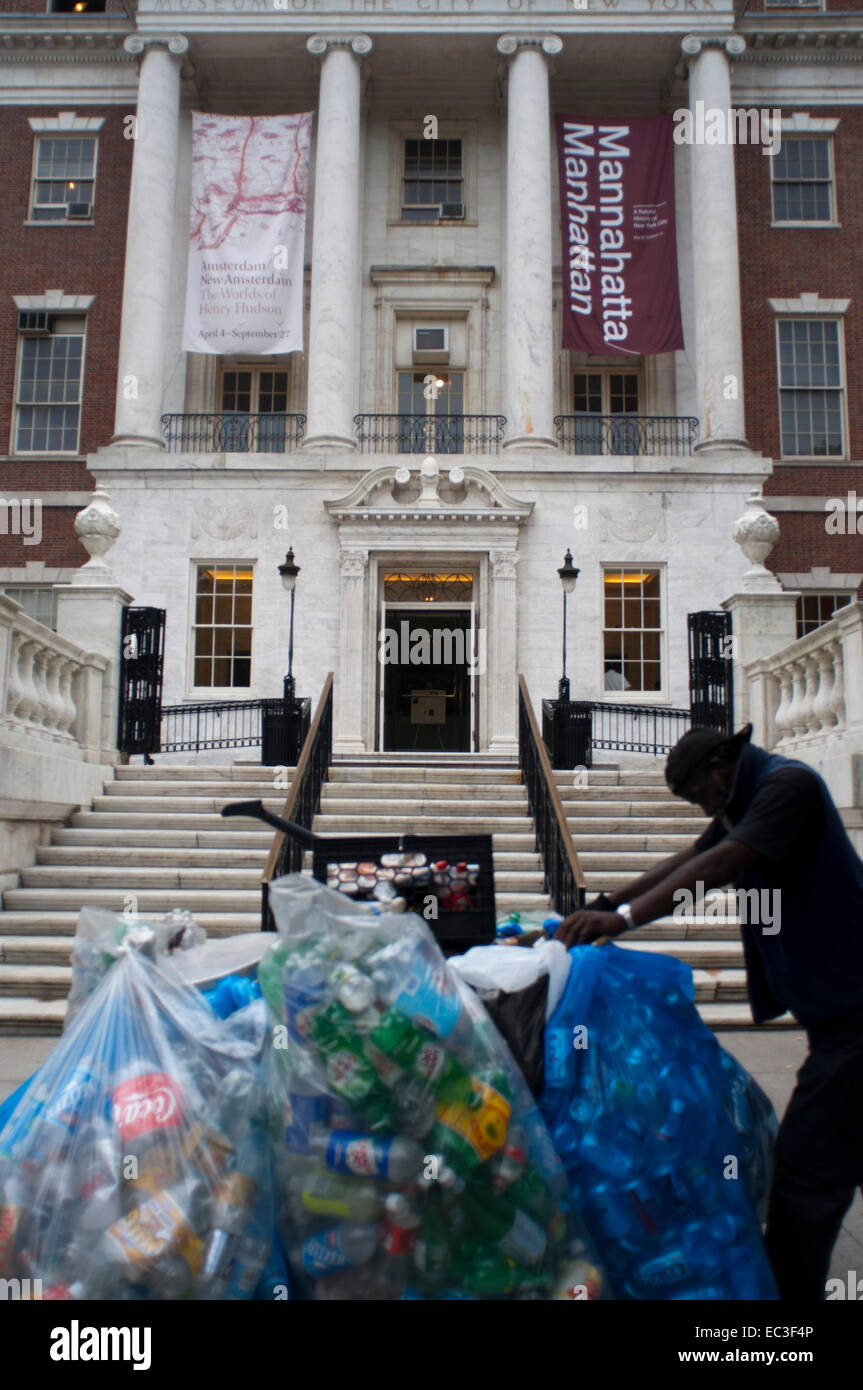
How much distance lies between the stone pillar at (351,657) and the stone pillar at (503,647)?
2.25m

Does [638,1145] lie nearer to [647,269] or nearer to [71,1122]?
[71,1122]

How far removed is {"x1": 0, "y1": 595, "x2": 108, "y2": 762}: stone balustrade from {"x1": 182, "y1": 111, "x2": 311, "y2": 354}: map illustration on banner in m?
10.1

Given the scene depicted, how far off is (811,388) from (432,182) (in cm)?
973

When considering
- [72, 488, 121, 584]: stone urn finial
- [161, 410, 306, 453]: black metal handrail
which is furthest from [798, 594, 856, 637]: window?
[72, 488, 121, 584]: stone urn finial

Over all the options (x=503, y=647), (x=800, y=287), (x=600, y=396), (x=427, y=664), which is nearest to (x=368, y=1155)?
(x=503, y=647)

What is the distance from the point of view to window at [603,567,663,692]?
731 inches

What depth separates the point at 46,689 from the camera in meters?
11.2

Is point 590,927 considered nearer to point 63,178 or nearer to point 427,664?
point 427,664

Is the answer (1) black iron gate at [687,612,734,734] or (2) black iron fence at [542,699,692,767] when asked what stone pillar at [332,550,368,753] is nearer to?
(2) black iron fence at [542,699,692,767]
